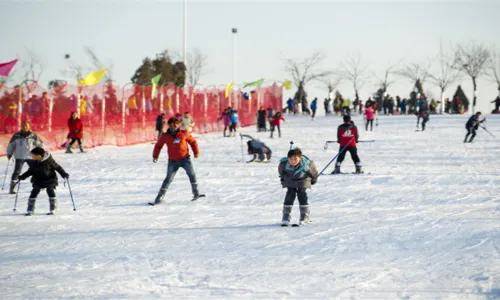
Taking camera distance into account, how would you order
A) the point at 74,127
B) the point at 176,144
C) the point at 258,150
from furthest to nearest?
1. the point at 74,127
2. the point at 258,150
3. the point at 176,144

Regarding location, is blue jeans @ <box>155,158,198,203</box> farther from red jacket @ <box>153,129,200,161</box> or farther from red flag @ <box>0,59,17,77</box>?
red flag @ <box>0,59,17,77</box>

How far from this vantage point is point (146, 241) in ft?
27.4

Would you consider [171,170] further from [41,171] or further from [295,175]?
[295,175]

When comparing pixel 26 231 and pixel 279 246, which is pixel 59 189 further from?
pixel 279 246

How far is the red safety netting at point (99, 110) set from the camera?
2036cm

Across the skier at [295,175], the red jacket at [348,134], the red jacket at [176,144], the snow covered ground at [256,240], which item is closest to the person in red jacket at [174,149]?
the red jacket at [176,144]

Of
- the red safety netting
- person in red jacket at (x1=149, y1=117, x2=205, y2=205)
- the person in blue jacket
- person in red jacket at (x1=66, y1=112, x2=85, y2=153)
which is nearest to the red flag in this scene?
the red safety netting

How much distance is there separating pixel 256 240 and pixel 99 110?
56.0ft

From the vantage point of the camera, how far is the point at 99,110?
24.5 m

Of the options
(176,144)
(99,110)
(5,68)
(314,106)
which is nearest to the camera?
(176,144)

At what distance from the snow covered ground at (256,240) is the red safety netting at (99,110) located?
5222mm

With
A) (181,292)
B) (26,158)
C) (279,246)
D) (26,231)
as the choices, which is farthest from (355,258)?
(26,158)

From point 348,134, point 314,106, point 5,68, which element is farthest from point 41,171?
point 314,106

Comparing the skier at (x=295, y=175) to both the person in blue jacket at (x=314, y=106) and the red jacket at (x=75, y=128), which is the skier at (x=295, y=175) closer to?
the red jacket at (x=75, y=128)
